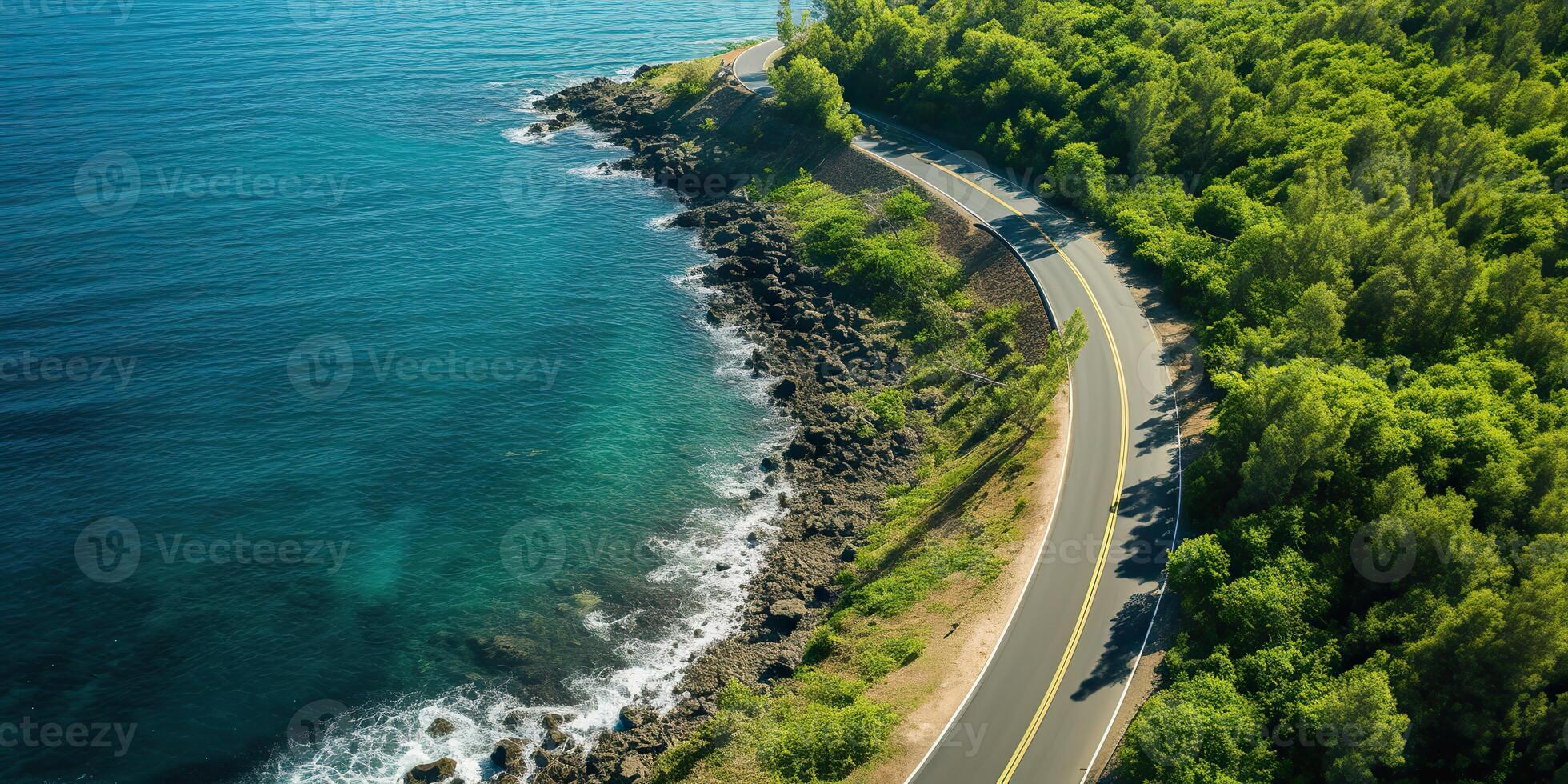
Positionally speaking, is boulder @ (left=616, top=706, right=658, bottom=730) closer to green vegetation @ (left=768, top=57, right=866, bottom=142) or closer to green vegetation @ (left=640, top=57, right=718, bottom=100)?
green vegetation @ (left=768, top=57, right=866, bottom=142)

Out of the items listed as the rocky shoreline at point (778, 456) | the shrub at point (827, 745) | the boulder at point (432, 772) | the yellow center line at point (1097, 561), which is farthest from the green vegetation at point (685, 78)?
the shrub at point (827, 745)

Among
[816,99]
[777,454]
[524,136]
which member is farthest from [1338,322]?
[524,136]

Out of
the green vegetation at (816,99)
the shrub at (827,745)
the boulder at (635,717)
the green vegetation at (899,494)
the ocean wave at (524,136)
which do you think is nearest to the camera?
the shrub at (827,745)

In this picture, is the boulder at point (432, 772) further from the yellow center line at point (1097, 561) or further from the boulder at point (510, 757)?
the yellow center line at point (1097, 561)

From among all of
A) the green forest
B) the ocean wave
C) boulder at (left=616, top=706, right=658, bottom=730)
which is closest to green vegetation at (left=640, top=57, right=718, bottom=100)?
the ocean wave

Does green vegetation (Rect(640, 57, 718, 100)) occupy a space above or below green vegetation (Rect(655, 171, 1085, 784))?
above

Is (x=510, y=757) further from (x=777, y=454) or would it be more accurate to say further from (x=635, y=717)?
(x=777, y=454)

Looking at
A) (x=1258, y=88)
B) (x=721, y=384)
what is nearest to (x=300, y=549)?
(x=721, y=384)
